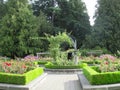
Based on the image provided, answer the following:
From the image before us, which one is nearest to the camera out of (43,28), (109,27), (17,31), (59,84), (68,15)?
(59,84)

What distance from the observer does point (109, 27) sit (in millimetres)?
33188

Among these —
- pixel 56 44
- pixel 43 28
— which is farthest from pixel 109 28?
pixel 56 44

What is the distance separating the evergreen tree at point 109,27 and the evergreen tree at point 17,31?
326 inches

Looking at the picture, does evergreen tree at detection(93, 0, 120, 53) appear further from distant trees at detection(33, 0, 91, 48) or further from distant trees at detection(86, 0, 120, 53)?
distant trees at detection(33, 0, 91, 48)

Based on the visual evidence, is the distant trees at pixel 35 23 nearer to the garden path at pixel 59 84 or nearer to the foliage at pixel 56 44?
the foliage at pixel 56 44

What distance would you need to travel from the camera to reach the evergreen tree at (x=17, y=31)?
31156mm

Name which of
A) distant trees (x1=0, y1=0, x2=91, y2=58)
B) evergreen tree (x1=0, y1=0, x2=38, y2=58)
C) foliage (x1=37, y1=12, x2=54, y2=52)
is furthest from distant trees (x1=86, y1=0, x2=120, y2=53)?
evergreen tree (x1=0, y1=0, x2=38, y2=58)

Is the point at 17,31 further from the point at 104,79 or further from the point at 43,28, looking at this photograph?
the point at 104,79

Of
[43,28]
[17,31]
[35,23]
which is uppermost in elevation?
[35,23]

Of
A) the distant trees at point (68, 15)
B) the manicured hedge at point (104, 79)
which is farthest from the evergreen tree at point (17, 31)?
the manicured hedge at point (104, 79)

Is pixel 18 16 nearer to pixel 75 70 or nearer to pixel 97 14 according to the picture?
pixel 97 14

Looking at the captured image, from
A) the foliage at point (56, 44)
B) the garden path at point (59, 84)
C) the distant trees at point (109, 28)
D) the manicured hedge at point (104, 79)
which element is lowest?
the garden path at point (59, 84)

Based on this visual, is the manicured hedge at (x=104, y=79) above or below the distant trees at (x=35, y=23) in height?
below

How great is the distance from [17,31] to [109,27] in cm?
1154
